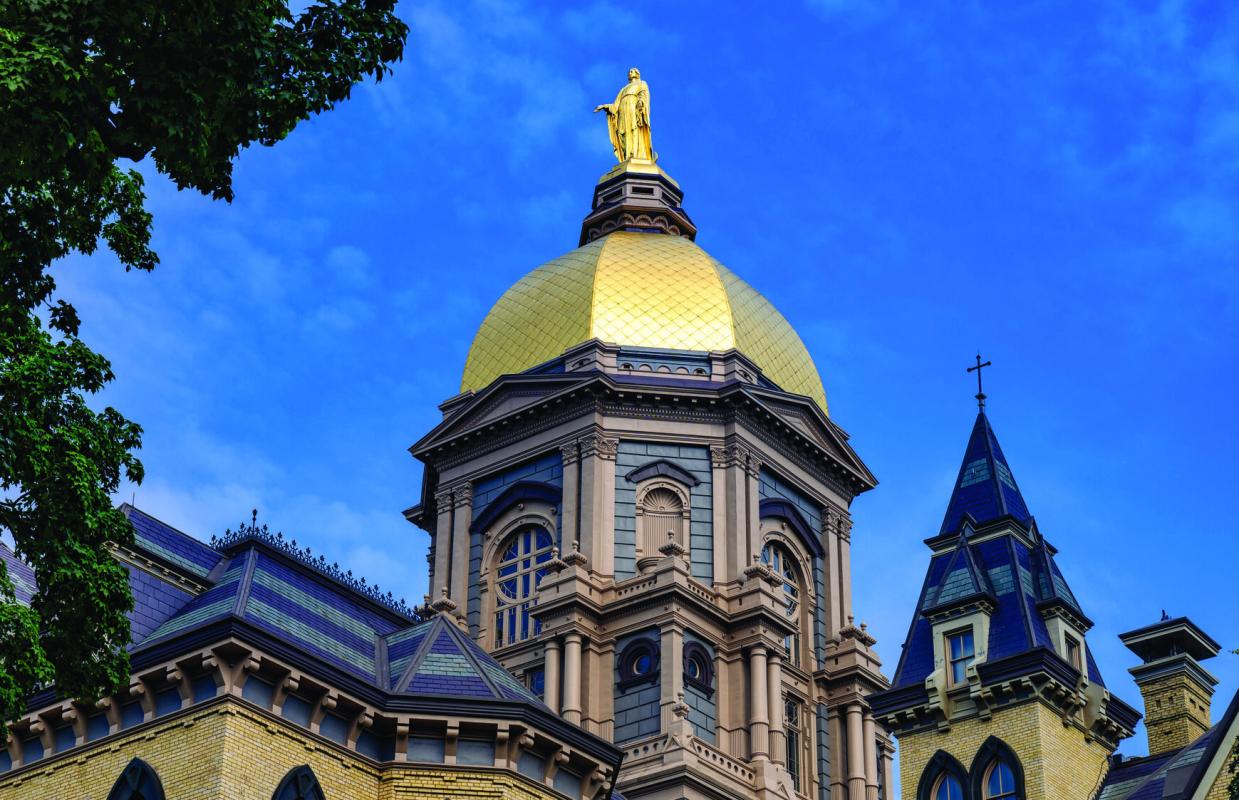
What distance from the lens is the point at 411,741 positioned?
3266cm

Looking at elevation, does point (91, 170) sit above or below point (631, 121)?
below

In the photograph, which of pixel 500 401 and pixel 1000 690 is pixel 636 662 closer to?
pixel 500 401

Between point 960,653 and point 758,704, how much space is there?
1207cm

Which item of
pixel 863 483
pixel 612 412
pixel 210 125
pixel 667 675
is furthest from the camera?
pixel 863 483

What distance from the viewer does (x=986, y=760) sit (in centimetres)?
4147

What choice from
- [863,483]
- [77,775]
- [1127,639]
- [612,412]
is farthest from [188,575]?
[863,483]

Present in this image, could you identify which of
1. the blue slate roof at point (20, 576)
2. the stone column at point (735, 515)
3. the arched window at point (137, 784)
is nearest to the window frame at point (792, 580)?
the stone column at point (735, 515)

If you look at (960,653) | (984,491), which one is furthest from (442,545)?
(960,653)

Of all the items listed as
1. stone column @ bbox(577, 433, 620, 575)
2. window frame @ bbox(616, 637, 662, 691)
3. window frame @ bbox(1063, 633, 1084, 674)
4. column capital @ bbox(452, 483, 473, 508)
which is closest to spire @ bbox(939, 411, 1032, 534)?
window frame @ bbox(1063, 633, 1084, 674)

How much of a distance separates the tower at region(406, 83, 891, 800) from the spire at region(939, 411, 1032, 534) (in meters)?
8.88

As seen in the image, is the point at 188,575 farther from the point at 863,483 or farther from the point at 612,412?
the point at 863,483

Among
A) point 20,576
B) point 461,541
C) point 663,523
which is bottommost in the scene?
point 20,576

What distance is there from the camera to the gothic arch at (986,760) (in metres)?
41.2

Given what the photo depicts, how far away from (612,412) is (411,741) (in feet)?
88.5
